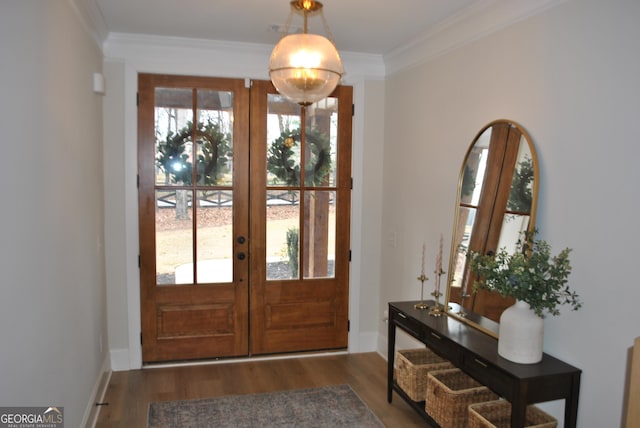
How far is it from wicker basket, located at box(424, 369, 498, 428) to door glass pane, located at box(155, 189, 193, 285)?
222 centimetres

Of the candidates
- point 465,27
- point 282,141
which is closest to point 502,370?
point 465,27

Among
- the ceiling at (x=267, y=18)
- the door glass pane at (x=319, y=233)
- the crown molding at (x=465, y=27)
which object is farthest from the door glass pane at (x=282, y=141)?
the crown molding at (x=465, y=27)

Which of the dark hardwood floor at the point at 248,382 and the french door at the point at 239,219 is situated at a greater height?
the french door at the point at 239,219

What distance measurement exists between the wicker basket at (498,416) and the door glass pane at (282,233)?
2.13 meters

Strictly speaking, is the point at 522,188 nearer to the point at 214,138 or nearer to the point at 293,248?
the point at 293,248

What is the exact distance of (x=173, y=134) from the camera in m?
4.01

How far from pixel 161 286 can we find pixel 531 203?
9.71ft

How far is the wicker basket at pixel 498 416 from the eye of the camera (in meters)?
2.44

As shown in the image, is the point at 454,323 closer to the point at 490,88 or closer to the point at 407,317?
the point at 407,317

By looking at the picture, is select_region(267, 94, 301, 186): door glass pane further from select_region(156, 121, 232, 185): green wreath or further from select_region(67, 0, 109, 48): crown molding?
select_region(67, 0, 109, 48): crown molding

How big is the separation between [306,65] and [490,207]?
1.43m

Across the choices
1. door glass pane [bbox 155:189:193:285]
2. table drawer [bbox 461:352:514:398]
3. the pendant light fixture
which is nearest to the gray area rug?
table drawer [bbox 461:352:514:398]

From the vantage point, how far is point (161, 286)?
4.10 m

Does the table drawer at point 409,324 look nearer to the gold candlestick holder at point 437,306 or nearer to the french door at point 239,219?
the gold candlestick holder at point 437,306
